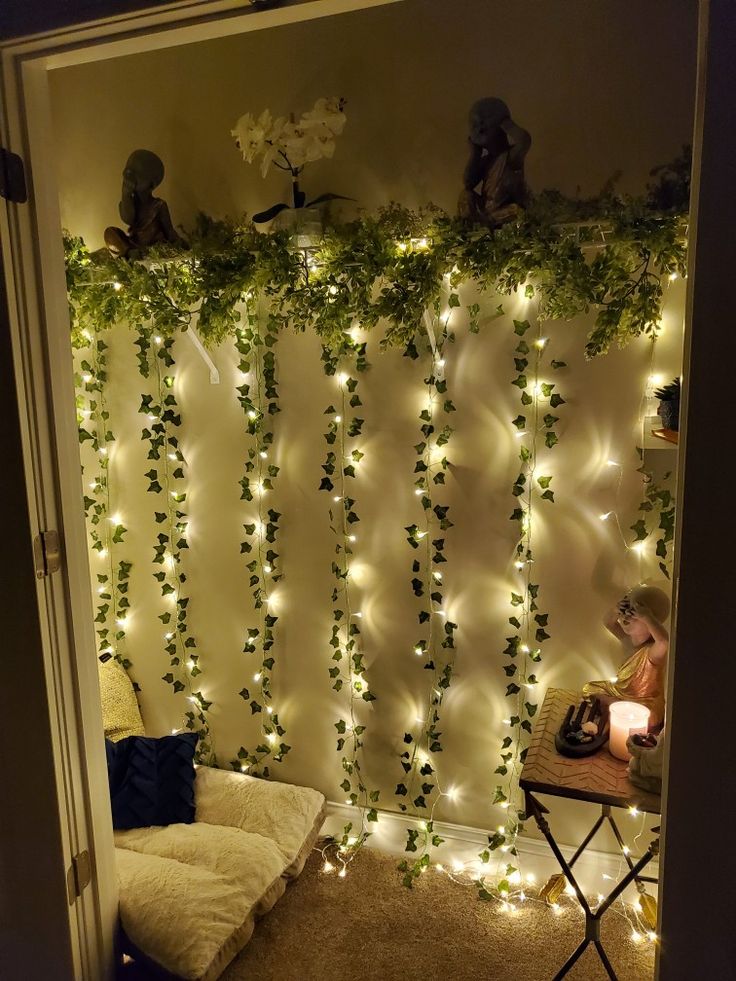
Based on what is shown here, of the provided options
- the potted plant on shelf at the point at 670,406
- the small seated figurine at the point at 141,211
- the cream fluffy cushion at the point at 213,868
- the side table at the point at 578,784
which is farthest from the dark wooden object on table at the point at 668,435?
the cream fluffy cushion at the point at 213,868

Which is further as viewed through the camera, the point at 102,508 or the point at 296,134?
the point at 102,508

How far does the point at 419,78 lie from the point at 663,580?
1.60 meters

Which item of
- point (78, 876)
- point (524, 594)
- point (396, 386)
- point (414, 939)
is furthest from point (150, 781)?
point (396, 386)

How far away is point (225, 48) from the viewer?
2297mm

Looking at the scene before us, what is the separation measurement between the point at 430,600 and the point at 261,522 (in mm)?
642

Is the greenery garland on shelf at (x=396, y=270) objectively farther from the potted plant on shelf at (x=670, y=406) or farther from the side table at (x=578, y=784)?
the side table at (x=578, y=784)

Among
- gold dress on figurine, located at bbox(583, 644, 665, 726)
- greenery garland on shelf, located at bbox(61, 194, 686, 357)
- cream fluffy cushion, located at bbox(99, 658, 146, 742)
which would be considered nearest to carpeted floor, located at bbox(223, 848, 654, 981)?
gold dress on figurine, located at bbox(583, 644, 665, 726)

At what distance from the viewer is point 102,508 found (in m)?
2.72

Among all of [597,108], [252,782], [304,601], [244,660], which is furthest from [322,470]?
[597,108]

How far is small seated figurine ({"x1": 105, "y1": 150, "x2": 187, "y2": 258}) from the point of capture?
2240 mm

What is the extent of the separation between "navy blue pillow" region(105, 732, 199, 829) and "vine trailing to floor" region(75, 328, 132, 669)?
43cm

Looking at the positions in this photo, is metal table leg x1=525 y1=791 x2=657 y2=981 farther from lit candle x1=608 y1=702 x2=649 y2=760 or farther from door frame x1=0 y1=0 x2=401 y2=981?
door frame x1=0 y1=0 x2=401 y2=981

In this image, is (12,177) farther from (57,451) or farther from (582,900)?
(582,900)

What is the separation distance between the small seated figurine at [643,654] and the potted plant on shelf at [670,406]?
16.9 inches
